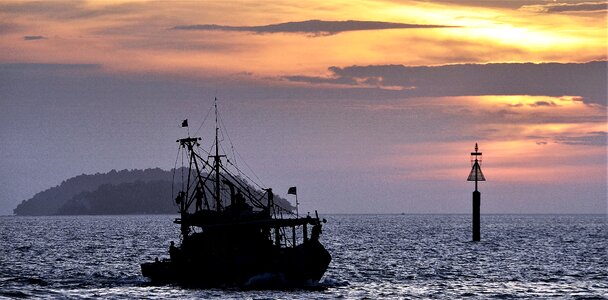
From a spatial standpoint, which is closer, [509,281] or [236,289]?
[236,289]

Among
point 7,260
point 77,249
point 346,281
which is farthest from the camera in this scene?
point 77,249

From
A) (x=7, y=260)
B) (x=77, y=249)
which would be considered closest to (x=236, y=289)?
(x=7, y=260)

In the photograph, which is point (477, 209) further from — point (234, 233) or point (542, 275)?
point (234, 233)

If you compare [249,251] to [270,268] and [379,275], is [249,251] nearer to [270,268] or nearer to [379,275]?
[270,268]

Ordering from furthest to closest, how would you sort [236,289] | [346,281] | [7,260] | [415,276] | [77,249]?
[77,249], [7,260], [415,276], [346,281], [236,289]

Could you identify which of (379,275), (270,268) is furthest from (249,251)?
(379,275)

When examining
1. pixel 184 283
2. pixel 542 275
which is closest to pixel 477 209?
pixel 542 275

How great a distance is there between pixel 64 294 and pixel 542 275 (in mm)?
44461

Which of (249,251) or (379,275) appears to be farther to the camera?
(379,275)

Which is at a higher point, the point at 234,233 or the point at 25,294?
the point at 234,233

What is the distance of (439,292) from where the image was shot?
77312 mm

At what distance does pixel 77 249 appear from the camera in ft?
479

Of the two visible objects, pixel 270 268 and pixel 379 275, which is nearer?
pixel 270 268

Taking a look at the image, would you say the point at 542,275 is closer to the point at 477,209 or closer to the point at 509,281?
the point at 509,281
